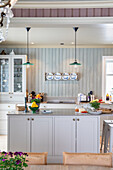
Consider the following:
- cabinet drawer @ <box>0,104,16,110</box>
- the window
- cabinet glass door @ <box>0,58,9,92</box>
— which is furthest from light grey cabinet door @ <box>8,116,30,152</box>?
the window

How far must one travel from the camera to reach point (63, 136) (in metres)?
3.65

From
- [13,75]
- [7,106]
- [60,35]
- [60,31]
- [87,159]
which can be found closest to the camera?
[87,159]

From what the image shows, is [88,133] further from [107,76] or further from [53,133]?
[107,76]

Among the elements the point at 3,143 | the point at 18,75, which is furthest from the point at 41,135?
the point at 18,75

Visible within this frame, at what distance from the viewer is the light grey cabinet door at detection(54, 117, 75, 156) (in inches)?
143

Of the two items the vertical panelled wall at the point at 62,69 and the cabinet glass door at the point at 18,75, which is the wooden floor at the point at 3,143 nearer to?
the cabinet glass door at the point at 18,75

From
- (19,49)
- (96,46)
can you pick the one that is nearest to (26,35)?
(19,49)

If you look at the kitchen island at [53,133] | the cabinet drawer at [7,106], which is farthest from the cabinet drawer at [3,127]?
the kitchen island at [53,133]

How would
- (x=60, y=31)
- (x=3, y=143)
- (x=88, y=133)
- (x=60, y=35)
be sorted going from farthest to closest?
(x=60, y=35)
(x=3, y=143)
(x=60, y=31)
(x=88, y=133)

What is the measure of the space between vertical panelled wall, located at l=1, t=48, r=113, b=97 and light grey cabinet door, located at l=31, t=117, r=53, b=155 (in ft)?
9.73

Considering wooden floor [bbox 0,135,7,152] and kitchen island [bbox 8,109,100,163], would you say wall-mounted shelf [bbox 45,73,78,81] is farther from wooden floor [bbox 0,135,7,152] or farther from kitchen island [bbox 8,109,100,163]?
kitchen island [bbox 8,109,100,163]

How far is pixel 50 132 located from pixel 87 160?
1.92 m

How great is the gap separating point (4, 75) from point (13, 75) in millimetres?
293

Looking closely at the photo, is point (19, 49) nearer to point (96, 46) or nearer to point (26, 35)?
point (26, 35)
